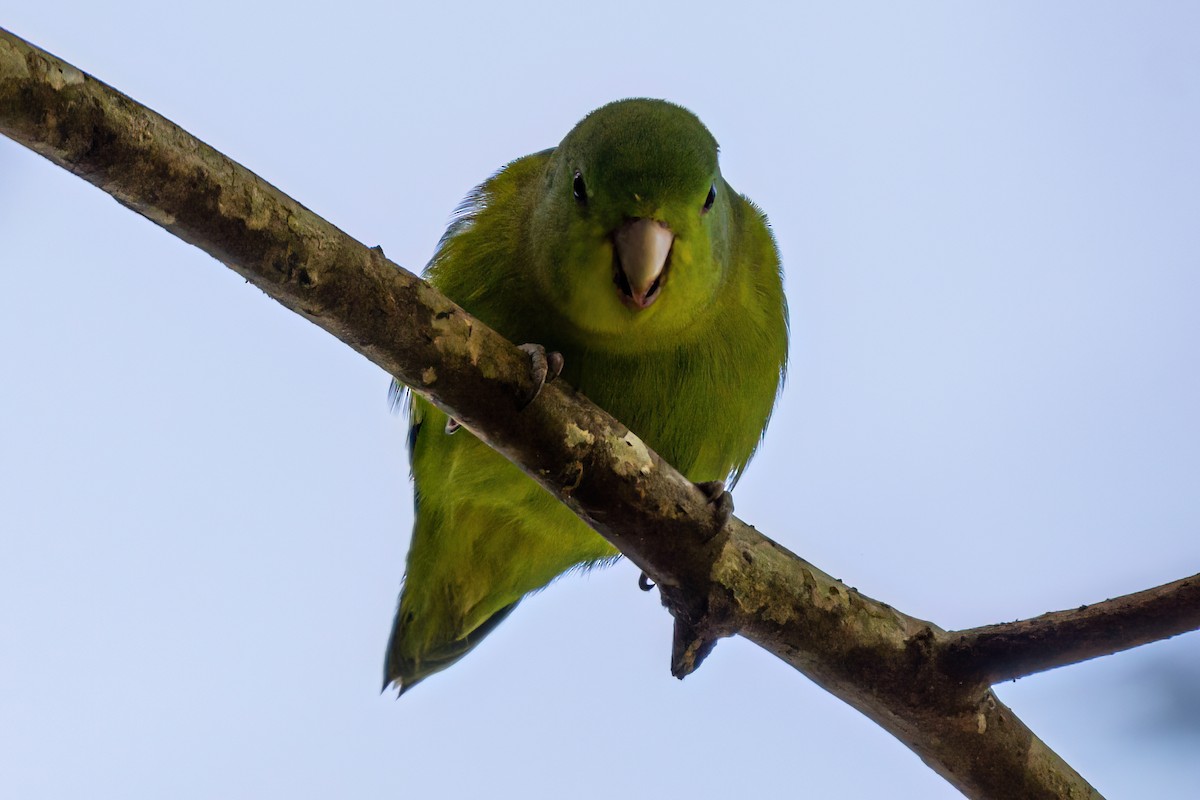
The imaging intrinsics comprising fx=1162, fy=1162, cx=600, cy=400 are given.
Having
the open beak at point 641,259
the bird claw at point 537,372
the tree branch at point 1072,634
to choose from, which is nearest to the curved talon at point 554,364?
the bird claw at point 537,372

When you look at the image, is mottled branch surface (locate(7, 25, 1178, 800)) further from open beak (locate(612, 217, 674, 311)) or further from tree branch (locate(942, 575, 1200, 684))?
open beak (locate(612, 217, 674, 311))

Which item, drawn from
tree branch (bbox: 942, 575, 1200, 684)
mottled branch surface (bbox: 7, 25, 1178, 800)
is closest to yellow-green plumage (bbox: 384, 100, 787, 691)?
mottled branch surface (bbox: 7, 25, 1178, 800)

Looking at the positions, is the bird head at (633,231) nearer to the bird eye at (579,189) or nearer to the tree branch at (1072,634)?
the bird eye at (579,189)

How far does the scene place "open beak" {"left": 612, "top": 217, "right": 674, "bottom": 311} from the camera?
2.47m

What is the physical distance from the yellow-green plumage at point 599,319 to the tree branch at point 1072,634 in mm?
832

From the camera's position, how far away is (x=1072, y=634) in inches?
88.4

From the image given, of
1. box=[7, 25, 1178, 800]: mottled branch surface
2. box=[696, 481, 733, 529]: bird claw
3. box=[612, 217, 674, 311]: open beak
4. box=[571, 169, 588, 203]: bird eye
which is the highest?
box=[571, 169, 588, 203]: bird eye

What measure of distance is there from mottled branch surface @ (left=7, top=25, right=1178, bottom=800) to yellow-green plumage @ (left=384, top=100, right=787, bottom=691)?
40cm

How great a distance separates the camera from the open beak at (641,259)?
2.47m

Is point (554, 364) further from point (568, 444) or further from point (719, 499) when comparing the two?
point (719, 499)

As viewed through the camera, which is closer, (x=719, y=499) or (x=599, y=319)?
(x=719, y=499)

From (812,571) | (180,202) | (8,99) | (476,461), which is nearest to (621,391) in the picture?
(476,461)

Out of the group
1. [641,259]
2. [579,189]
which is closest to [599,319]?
[641,259]

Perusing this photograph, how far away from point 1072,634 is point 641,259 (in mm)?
A: 1138
